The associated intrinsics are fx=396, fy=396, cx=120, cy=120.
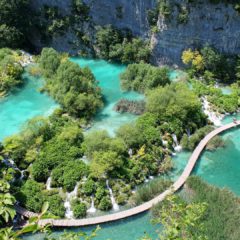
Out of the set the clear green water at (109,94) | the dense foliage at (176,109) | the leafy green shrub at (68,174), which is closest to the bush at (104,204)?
the leafy green shrub at (68,174)

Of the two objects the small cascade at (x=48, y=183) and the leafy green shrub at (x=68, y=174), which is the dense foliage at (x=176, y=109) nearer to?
the leafy green shrub at (x=68, y=174)

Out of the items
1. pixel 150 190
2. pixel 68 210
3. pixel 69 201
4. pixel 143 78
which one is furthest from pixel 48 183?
pixel 143 78

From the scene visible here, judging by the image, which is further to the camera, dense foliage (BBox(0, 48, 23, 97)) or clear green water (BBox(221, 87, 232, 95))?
dense foliage (BBox(0, 48, 23, 97))

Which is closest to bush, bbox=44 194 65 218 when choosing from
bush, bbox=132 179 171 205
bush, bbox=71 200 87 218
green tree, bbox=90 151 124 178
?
bush, bbox=71 200 87 218

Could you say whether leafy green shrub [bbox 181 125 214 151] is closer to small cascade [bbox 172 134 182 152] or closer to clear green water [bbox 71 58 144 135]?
small cascade [bbox 172 134 182 152]

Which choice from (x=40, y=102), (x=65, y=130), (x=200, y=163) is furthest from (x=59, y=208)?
(x=40, y=102)

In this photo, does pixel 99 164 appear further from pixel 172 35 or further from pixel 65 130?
pixel 172 35

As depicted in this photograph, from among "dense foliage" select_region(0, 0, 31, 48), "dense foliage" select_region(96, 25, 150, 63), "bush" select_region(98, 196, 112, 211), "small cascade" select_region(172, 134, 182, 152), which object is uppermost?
"dense foliage" select_region(0, 0, 31, 48)
